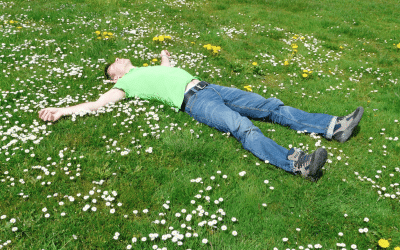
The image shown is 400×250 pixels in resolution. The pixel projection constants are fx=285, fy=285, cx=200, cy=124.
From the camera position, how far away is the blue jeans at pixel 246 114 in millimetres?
4469

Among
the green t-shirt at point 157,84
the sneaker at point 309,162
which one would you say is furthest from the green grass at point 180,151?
the green t-shirt at point 157,84

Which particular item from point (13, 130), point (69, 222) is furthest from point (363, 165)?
point (13, 130)

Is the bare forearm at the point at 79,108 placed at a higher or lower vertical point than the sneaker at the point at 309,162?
lower

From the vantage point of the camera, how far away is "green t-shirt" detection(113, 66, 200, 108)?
206 inches

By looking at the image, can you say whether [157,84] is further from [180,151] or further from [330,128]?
[330,128]

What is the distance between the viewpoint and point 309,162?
392 cm

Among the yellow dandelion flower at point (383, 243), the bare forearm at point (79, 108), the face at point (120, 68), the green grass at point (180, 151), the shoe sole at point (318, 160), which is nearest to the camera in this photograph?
the yellow dandelion flower at point (383, 243)

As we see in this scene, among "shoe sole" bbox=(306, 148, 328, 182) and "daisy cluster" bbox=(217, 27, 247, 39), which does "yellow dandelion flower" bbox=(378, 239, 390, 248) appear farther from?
"daisy cluster" bbox=(217, 27, 247, 39)

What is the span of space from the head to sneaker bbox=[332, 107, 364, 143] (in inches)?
164

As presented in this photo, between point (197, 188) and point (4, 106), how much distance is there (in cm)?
405

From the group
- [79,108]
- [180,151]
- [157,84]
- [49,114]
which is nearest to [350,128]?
[180,151]

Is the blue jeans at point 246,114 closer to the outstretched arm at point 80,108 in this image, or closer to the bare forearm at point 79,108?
the outstretched arm at point 80,108

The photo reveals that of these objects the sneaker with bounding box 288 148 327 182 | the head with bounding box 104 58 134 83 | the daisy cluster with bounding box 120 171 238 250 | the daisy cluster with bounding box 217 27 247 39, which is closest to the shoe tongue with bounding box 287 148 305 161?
the sneaker with bounding box 288 148 327 182

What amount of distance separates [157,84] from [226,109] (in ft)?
4.77
